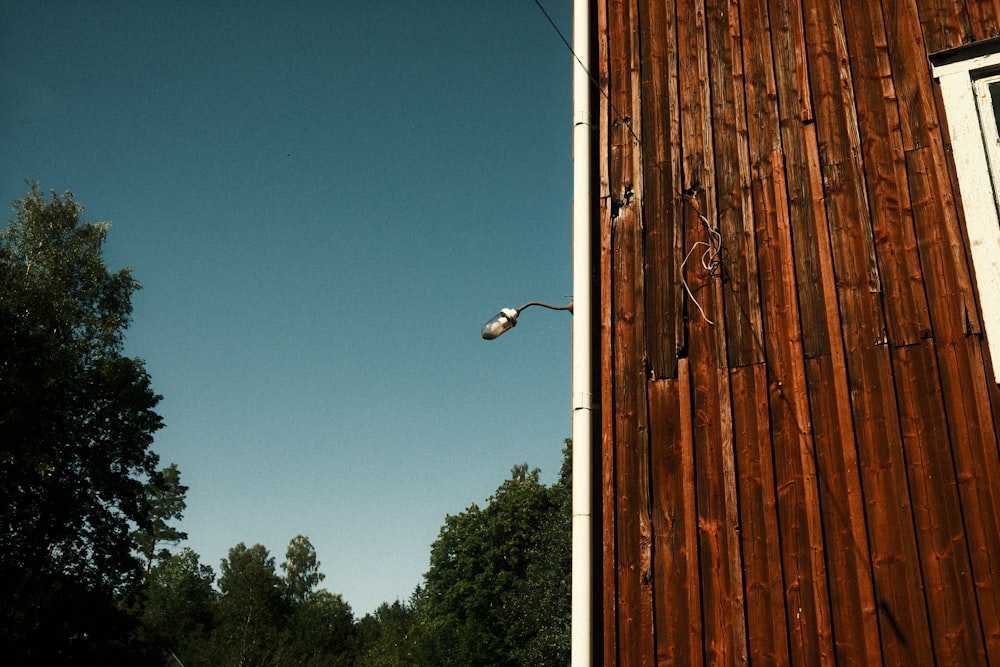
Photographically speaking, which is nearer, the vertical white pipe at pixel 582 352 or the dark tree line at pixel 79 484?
the vertical white pipe at pixel 582 352

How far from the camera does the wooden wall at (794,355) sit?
3.01 m

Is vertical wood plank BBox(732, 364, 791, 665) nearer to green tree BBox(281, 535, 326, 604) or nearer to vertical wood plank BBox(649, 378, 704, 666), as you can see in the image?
vertical wood plank BBox(649, 378, 704, 666)

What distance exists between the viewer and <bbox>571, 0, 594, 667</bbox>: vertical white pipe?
3613 millimetres

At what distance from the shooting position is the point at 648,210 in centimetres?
414

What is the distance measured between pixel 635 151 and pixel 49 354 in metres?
21.8

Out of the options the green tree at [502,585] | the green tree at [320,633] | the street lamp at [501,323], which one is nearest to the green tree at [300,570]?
the green tree at [320,633]

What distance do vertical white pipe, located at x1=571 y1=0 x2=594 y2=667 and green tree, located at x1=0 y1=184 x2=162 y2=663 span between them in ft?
62.2

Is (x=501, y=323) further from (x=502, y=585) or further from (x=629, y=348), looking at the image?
(x=502, y=585)

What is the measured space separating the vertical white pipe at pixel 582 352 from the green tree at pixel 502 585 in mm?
22046

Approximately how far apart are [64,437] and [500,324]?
817 inches

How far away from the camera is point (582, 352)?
4.04 m

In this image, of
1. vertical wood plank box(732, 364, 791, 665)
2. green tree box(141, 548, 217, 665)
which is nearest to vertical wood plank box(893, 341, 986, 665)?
vertical wood plank box(732, 364, 791, 665)

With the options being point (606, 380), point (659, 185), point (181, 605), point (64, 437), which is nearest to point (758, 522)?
point (606, 380)

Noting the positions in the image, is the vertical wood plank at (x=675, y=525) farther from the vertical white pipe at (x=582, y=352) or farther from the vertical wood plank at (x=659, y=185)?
the vertical white pipe at (x=582, y=352)
